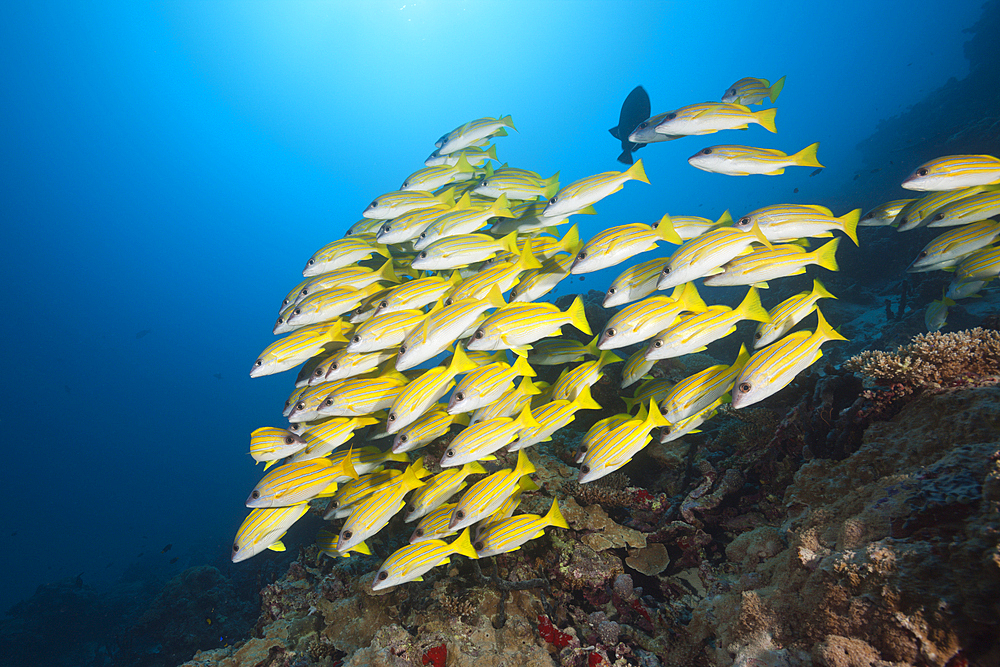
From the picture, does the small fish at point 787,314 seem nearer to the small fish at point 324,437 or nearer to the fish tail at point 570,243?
the fish tail at point 570,243

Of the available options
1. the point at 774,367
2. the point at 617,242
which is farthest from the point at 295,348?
the point at 774,367

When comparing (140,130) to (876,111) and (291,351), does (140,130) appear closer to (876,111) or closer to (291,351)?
(291,351)

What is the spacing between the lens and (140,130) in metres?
71.6

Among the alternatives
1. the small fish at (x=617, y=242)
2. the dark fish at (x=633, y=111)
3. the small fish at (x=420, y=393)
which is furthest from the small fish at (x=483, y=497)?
the dark fish at (x=633, y=111)

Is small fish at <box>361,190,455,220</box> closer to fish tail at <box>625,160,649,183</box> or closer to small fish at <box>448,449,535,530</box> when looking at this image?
fish tail at <box>625,160,649,183</box>

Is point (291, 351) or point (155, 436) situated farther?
point (155, 436)

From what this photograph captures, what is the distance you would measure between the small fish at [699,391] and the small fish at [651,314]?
504 millimetres

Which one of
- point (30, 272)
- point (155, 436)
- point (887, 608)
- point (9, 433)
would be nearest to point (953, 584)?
point (887, 608)

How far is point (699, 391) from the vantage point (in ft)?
10.2

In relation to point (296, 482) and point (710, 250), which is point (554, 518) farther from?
point (710, 250)

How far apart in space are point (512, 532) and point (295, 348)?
2569mm

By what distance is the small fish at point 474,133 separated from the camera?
529 centimetres

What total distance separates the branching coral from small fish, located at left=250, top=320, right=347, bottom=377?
4723 mm

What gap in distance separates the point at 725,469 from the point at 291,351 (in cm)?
445
